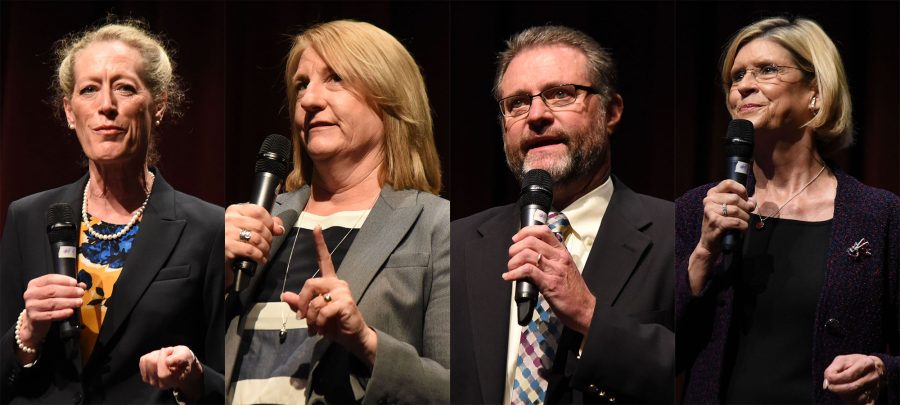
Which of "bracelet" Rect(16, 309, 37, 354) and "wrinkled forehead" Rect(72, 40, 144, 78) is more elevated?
"wrinkled forehead" Rect(72, 40, 144, 78)

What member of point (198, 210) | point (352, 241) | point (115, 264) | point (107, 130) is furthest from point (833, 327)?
point (107, 130)

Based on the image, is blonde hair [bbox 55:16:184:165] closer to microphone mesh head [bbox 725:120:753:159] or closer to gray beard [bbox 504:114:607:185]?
gray beard [bbox 504:114:607:185]

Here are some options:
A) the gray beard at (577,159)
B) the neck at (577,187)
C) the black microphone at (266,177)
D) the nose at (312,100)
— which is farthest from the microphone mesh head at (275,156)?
the neck at (577,187)

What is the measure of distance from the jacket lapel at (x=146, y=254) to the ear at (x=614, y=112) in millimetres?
1197

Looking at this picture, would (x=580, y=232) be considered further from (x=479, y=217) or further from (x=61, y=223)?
(x=61, y=223)

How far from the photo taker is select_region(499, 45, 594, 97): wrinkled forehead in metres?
2.40

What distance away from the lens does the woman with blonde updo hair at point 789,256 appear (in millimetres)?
Result: 2369

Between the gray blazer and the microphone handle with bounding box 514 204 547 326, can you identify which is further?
the gray blazer

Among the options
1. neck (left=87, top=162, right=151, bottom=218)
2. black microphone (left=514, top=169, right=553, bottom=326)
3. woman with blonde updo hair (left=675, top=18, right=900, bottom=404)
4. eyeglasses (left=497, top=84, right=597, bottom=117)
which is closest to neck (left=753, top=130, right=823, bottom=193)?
woman with blonde updo hair (left=675, top=18, right=900, bottom=404)

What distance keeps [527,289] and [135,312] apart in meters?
1.11

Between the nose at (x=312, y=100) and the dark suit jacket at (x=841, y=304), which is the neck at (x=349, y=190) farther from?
the dark suit jacket at (x=841, y=304)

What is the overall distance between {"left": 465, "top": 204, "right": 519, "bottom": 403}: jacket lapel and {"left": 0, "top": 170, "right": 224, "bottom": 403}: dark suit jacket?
0.69m

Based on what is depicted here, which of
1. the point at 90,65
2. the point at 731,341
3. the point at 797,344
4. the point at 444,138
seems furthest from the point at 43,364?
the point at 797,344

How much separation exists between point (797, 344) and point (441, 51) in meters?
1.18
